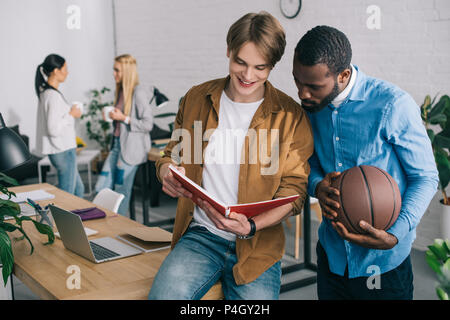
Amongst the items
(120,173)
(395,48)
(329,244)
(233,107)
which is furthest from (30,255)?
(395,48)

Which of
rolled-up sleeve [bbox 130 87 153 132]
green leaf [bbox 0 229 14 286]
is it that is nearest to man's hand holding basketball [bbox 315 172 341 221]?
green leaf [bbox 0 229 14 286]

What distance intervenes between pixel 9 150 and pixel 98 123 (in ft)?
18.9

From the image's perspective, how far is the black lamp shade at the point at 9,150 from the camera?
5.94ft

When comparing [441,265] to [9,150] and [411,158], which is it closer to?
[411,158]

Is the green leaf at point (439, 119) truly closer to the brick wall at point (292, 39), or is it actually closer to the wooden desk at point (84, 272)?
the brick wall at point (292, 39)

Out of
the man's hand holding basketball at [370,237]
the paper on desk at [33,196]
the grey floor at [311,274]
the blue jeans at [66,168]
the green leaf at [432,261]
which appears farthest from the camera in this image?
the blue jeans at [66,168]

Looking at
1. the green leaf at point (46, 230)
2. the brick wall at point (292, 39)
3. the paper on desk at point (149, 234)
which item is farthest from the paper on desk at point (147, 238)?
the brick wall at point (292, 39)

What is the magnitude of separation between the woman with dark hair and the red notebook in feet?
9.99

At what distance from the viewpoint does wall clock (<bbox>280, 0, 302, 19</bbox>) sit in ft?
15.2

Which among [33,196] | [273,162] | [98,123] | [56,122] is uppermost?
[273,162]

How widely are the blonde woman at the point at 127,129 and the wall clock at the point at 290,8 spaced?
1.61 m

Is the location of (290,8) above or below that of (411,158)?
above

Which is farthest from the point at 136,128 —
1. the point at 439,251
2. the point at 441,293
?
the point at 441,293

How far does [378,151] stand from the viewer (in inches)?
60.2
